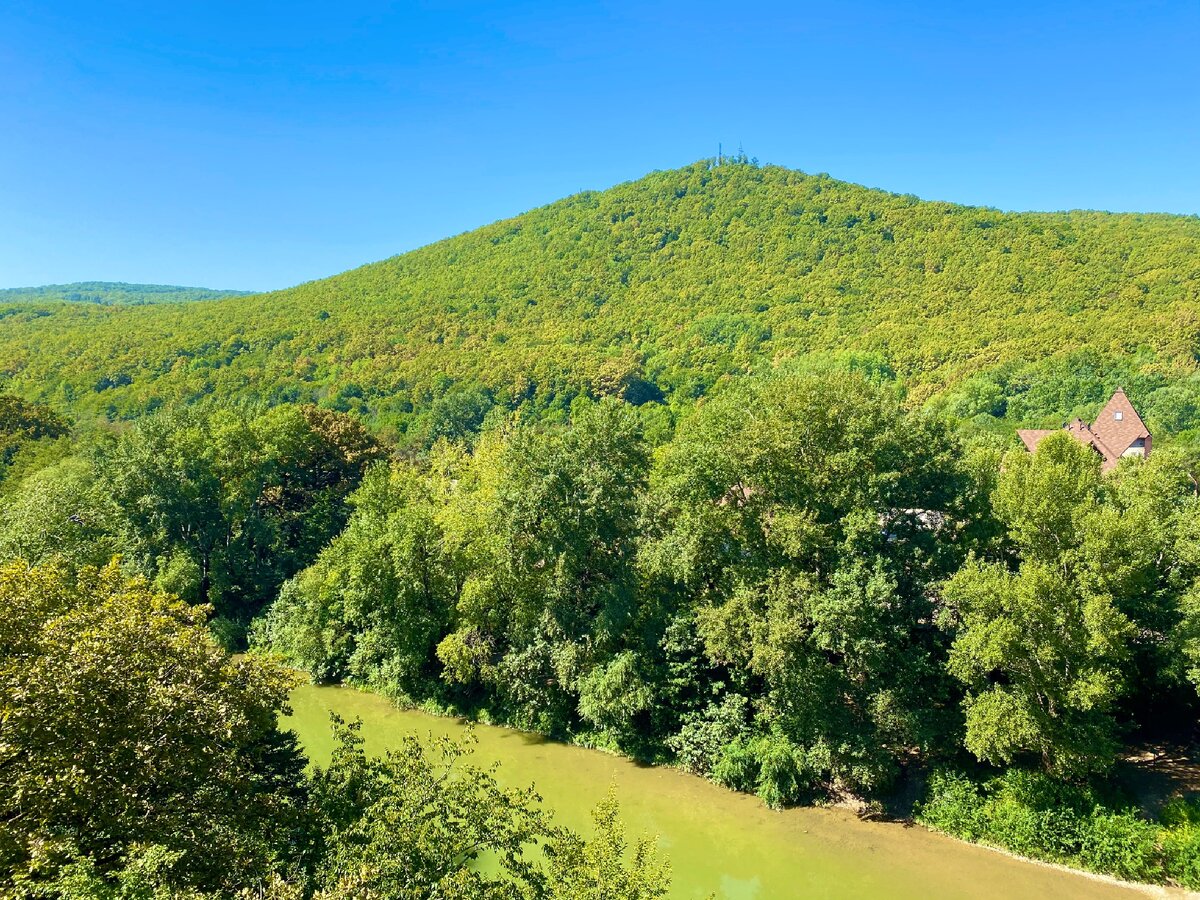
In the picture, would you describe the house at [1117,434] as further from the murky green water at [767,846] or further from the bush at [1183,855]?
the murky green water at [767,846]

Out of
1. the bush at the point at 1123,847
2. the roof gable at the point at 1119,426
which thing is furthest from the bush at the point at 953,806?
the roof gable at the point at 1119,426

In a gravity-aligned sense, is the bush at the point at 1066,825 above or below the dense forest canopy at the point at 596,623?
below

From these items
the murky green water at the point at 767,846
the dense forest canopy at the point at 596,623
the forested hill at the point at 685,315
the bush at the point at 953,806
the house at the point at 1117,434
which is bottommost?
the murky green water at the point at 767,846

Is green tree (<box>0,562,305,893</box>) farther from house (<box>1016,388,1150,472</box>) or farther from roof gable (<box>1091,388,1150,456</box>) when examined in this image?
roof gable (<box>1091,388,1150,456</box>)

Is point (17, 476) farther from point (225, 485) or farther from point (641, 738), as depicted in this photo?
point (641, 738)

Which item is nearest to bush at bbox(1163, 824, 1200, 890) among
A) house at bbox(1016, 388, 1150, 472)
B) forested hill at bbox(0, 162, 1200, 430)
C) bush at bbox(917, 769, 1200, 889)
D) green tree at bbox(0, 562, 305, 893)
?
bush at bbox(917, 769, 1200, 889)

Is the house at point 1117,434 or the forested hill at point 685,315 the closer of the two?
the house at point 1117,434

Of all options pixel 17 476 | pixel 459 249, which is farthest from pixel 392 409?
pixel 459 249
